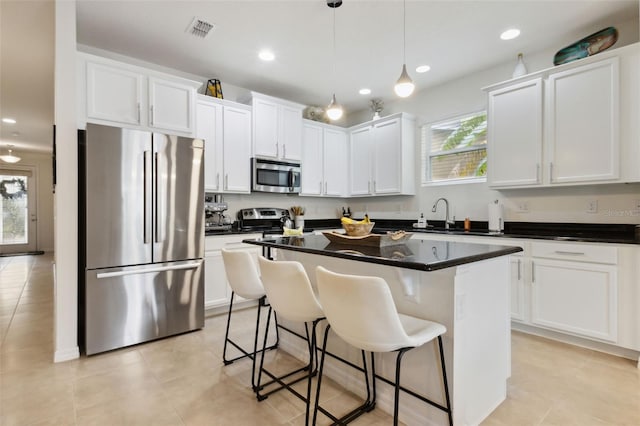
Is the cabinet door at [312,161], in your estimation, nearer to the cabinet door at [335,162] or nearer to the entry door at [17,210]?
the cabinet door at [335,162]

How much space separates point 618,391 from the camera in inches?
81.3

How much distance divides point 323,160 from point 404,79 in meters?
2.91

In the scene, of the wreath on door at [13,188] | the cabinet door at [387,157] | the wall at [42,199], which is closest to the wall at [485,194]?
the cabinet door at [387,157]

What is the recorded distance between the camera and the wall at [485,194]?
9.80ft

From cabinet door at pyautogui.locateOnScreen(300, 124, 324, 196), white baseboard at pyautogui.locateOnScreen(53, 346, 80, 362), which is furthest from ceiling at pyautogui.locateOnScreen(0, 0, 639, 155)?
white baseboard at pyautogui.locateOnScreen(53, 346, 80, 362)

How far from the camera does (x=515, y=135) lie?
11.0 ft

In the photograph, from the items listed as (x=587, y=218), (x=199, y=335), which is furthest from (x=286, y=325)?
(x=587, y=218)

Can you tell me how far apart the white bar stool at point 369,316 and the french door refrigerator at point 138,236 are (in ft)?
6.73

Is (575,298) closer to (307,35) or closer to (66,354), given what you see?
(307,35)

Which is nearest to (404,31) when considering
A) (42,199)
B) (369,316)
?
(369,316)

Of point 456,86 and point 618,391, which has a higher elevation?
point 456,86

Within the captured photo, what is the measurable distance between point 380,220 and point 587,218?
2641mm

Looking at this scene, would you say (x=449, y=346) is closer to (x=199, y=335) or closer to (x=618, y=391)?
(x=618, y=391)

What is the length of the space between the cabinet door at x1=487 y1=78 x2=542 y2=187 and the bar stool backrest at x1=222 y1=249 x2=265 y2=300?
2.76 meters
